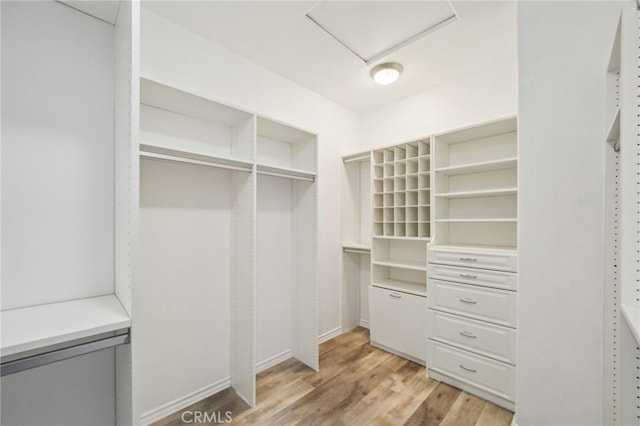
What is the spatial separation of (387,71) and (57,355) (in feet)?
9.11

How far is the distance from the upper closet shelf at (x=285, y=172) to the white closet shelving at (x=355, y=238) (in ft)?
3.02

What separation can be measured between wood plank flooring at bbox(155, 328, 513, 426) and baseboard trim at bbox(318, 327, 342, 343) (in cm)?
42

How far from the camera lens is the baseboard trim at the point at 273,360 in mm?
2486

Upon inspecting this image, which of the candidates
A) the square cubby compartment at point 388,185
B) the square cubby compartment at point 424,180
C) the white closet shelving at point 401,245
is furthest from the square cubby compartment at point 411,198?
the square cubby compartment at point 388,185

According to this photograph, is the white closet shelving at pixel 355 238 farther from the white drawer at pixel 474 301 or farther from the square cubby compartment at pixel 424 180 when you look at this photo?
the white drawer at pixel 474 301

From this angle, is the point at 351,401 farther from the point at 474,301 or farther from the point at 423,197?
the point at 423,197

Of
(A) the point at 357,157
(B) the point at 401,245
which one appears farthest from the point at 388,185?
(B) the point at 401,245

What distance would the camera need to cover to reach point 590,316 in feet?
4.79

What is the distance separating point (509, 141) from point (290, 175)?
6.27 feet

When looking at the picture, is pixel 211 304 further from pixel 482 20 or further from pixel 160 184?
pixel 482 20

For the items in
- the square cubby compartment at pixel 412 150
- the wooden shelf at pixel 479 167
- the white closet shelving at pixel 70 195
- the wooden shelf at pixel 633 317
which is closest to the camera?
the wooden shelf at pixel 633 317

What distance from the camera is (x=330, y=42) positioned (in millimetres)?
2227

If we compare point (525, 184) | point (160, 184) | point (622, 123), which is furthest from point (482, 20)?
point (160, 184)

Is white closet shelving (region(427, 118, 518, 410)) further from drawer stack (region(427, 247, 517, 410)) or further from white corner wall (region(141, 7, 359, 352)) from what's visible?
white corner wall (region(141, 7, 359, 352))
